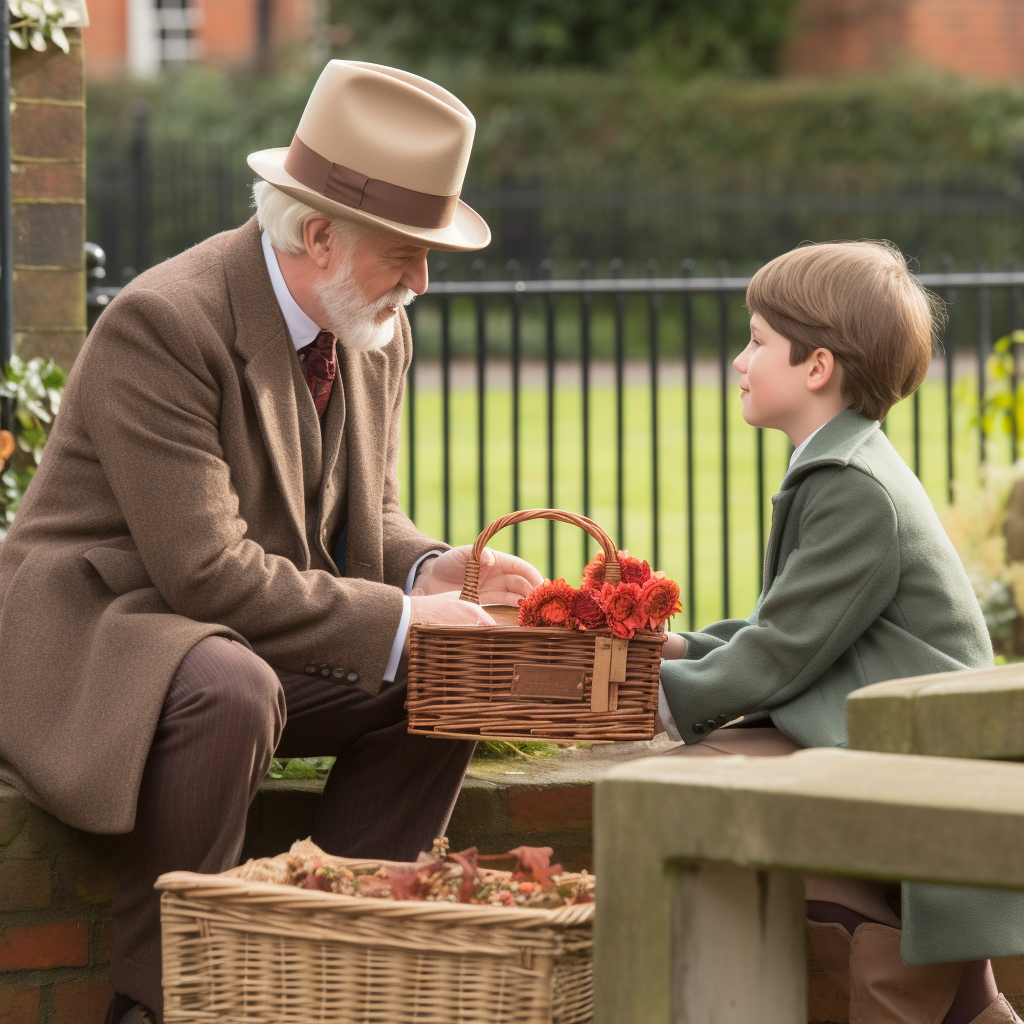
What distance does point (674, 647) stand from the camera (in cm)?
254

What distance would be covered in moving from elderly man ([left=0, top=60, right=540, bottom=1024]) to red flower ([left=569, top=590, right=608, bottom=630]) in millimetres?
224

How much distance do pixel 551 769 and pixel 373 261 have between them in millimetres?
1033

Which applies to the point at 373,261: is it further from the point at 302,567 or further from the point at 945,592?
the point at 945,592

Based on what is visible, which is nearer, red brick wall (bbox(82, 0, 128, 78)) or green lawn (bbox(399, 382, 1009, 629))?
green lawn (bbox(399, 382, 1009, 629))

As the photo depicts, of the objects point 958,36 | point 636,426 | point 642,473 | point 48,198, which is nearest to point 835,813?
point 48,198

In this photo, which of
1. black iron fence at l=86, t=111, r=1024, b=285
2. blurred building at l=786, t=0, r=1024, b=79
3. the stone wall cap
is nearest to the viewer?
the stone wall cap

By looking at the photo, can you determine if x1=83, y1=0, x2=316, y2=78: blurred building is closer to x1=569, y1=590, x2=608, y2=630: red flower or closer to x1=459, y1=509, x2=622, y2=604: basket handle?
x1=459, y1=509, x2=622, y2=604: basket handle

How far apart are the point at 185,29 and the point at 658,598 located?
70.6ft

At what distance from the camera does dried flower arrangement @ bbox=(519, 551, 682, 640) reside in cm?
225

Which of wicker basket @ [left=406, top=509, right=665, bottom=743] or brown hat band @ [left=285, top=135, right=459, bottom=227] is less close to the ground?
brown hat band @ [left=285, top=135, right=459, bottom=227]

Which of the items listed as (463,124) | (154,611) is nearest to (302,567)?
(154,611)

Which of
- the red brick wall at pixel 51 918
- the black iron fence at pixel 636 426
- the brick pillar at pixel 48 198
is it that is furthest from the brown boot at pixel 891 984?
the brick pillar at pixel 48 198

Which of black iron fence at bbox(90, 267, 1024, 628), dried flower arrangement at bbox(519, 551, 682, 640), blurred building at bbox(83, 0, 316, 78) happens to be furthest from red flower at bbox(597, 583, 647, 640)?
blurred building at bbox(83, 0, 316, 78)

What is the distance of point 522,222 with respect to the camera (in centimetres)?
1446
